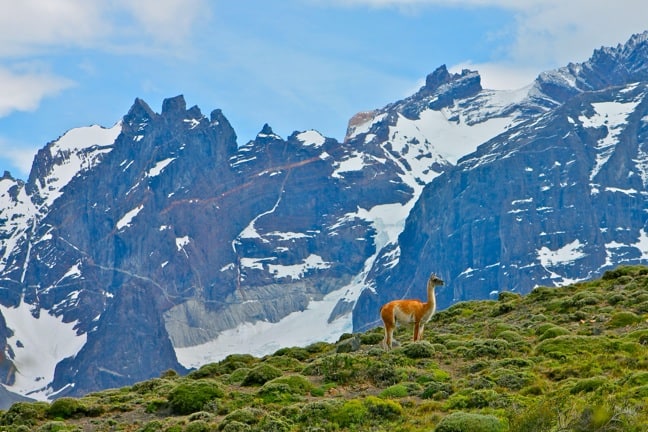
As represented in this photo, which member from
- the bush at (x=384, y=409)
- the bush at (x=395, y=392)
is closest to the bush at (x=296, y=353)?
the bush at (x=395, y=392)

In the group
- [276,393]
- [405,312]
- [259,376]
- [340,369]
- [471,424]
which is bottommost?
[471,424]

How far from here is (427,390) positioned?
36.0 meters

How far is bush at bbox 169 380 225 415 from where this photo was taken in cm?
3788

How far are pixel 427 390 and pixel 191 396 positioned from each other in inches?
317

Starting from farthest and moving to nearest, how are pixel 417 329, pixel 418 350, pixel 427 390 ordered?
pixel 417 329 → pixel 418 350 → pixel 427 390

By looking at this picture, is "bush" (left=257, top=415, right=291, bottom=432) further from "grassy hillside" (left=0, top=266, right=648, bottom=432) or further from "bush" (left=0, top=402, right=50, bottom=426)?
"bush" (left=0, top=402, right=50, bottom=426)

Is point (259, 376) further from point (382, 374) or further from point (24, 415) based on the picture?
point (24, 415)

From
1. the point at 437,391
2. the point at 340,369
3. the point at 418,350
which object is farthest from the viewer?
the point at 418,350

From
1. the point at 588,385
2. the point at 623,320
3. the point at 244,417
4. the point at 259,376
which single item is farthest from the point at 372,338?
the point at 588,385

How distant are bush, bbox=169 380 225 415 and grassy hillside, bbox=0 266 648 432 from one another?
0.16 feet

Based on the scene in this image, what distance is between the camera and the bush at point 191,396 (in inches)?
1491

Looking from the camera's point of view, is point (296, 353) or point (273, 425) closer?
point (273, 425)

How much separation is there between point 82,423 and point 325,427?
9535 mm

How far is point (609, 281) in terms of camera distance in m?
64.6
